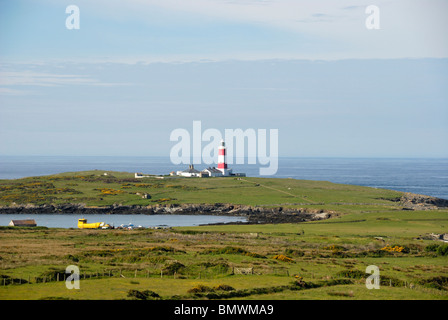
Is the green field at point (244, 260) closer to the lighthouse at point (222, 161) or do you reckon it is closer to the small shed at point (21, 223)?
the small shed at point (21, 223)

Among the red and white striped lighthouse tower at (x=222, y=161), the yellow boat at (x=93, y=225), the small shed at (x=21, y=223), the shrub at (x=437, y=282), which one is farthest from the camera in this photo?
the red and white striped lighthouse tower at (x=222, y=161)

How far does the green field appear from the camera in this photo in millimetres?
33219

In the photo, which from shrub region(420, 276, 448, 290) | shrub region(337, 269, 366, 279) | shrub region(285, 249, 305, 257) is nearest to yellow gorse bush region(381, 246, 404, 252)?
shrub region(285, 249, 305, 257)

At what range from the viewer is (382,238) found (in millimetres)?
65625

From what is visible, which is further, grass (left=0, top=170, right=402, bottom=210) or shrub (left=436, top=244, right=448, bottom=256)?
grass (left=0, top=170, right=402, bottom=210)

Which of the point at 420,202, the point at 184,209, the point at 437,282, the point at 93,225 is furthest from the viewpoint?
the point at 420,202

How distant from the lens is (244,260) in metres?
46.8

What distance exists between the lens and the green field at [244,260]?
3322 cm

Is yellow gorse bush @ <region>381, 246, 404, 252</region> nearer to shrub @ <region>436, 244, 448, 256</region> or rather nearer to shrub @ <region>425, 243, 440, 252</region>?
shrub @ <region>425, 243, 440, 252</region>

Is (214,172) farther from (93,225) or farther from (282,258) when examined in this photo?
(282,258)

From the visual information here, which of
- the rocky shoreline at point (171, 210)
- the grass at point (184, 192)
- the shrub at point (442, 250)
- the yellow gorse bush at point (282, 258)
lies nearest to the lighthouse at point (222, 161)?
the grass at point (184, 192)

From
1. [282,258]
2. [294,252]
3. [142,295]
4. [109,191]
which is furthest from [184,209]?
[142,295]

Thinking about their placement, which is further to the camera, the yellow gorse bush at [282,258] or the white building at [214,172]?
the white building at [214,172]
